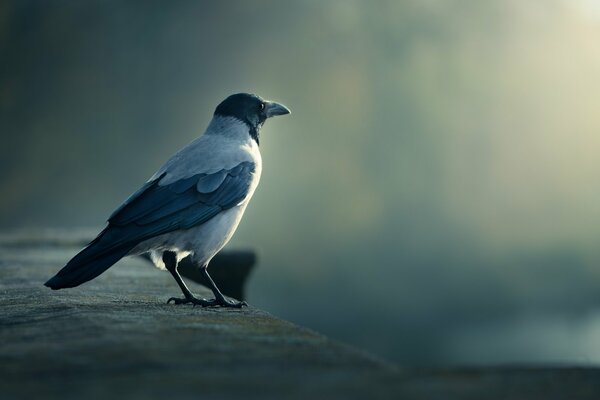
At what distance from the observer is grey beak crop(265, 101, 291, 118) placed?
6.34 m

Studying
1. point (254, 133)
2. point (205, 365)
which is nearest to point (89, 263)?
point (254, 133)

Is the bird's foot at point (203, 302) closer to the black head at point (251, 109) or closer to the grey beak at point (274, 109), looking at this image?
the black head at point (251, 109)

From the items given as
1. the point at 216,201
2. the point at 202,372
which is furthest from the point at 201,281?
the point at 202,372

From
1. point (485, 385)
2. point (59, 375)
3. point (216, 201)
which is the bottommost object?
point (59, 375)

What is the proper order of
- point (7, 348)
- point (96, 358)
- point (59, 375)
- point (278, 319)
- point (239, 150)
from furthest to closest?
1. point (239, 150)
2. point (278, 319)
3. point (7, 348)
4. point (96, 358)
5. point (59, 375)

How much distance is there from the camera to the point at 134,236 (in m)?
4.71

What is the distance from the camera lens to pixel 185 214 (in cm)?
498

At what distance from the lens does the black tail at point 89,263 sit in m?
4.51

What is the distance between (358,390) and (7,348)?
1444 mm

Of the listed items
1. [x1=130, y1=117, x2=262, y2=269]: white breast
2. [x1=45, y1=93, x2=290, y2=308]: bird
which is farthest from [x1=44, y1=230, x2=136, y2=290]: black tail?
[x1=130, y1=117, x2=262, y2=269]: white breast

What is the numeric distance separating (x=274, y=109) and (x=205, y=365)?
3.89 meters

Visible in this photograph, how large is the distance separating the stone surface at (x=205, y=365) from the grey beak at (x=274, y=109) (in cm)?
243

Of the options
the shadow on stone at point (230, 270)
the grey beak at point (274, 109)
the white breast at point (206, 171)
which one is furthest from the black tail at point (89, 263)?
the shadow on stone at point (230, 270)

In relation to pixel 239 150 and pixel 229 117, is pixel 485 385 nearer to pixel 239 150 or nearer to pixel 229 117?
pixel 239 150
